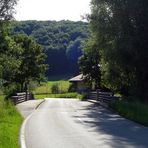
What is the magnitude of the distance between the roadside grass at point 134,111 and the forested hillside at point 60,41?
399 feet

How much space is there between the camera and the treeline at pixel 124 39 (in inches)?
1515

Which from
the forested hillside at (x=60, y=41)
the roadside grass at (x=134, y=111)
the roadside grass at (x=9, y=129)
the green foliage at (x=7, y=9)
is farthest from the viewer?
the forested hillside at (x=60, y=41)

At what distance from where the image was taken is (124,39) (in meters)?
38.5

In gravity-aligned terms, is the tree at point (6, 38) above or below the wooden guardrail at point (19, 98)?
above

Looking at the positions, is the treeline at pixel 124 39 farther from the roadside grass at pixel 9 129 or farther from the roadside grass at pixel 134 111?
the roadside grass at pixel 9 129

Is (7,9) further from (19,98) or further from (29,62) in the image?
(29,62)

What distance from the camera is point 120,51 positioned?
3919 cm

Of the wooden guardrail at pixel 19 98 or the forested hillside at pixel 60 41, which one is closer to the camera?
the wooden guardrail at pixel 19 98

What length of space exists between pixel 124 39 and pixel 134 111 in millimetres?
10443

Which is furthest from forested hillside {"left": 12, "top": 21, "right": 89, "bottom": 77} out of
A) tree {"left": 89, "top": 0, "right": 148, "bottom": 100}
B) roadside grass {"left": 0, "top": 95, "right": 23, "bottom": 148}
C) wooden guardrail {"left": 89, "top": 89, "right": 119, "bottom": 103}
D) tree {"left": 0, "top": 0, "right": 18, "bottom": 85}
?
roadside grass {"left": 0, "top": 95, "right": 23, "bottom": 148}

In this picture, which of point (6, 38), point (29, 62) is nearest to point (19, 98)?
point (6, 38)

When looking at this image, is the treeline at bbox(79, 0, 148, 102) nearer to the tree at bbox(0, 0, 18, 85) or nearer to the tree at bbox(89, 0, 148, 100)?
the tree at bbox(89, 0, 148, 100)

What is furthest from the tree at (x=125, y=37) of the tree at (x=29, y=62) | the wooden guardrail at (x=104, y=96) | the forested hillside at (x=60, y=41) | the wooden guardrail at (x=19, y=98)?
the forested hillside at (x=60, y=41)

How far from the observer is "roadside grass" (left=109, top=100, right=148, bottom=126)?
2645 cm
